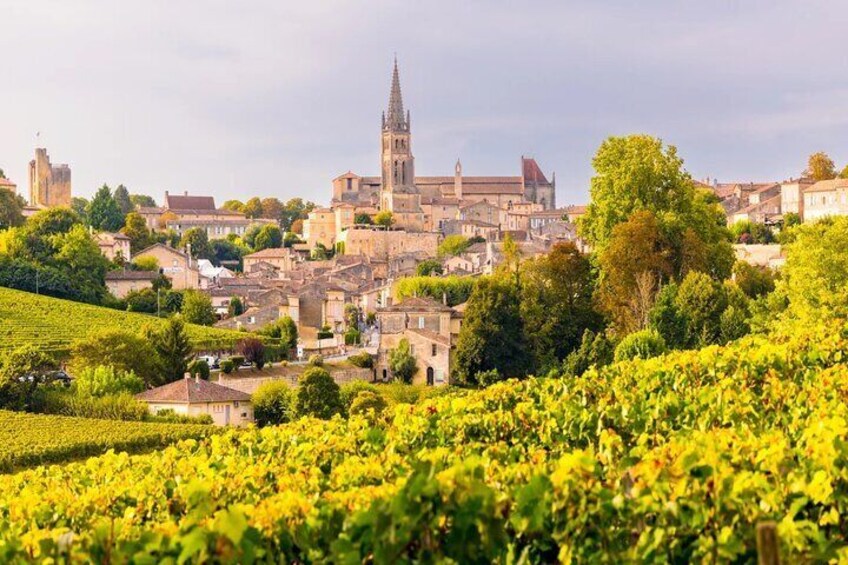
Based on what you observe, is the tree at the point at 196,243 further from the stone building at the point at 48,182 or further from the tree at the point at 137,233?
the stone building at the point at 48,182

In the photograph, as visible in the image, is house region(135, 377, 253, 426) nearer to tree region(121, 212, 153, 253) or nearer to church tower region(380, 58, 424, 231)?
tree region(121, 212, 153, 253)

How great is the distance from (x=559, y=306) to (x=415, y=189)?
9257cm

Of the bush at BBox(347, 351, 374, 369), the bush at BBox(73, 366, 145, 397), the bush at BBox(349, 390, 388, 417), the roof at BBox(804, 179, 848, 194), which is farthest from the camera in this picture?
the roof at BBox(804, 179, 848, 194)

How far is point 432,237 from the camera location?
11856cm

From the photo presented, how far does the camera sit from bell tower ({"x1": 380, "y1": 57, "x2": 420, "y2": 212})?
5413 inches

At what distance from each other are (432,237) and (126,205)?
5135 centimetres

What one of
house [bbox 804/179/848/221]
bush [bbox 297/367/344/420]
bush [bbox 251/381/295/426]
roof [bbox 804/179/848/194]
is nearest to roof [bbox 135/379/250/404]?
bush [bbox 251/381/295/426]

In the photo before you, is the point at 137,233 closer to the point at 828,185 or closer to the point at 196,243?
the point at 196,243

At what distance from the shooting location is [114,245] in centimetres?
9381

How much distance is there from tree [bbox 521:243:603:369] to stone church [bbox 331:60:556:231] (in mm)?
80455

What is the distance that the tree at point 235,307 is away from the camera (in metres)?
81.7

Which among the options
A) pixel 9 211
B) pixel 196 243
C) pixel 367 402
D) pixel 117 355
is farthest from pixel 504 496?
pixel 196 243

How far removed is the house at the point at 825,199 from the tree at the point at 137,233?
157 feet

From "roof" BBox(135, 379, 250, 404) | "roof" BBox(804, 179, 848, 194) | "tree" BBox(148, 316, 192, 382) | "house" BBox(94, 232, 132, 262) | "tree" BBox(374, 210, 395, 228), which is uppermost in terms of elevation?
"roof" BBox(804, 179, 848, 194)
